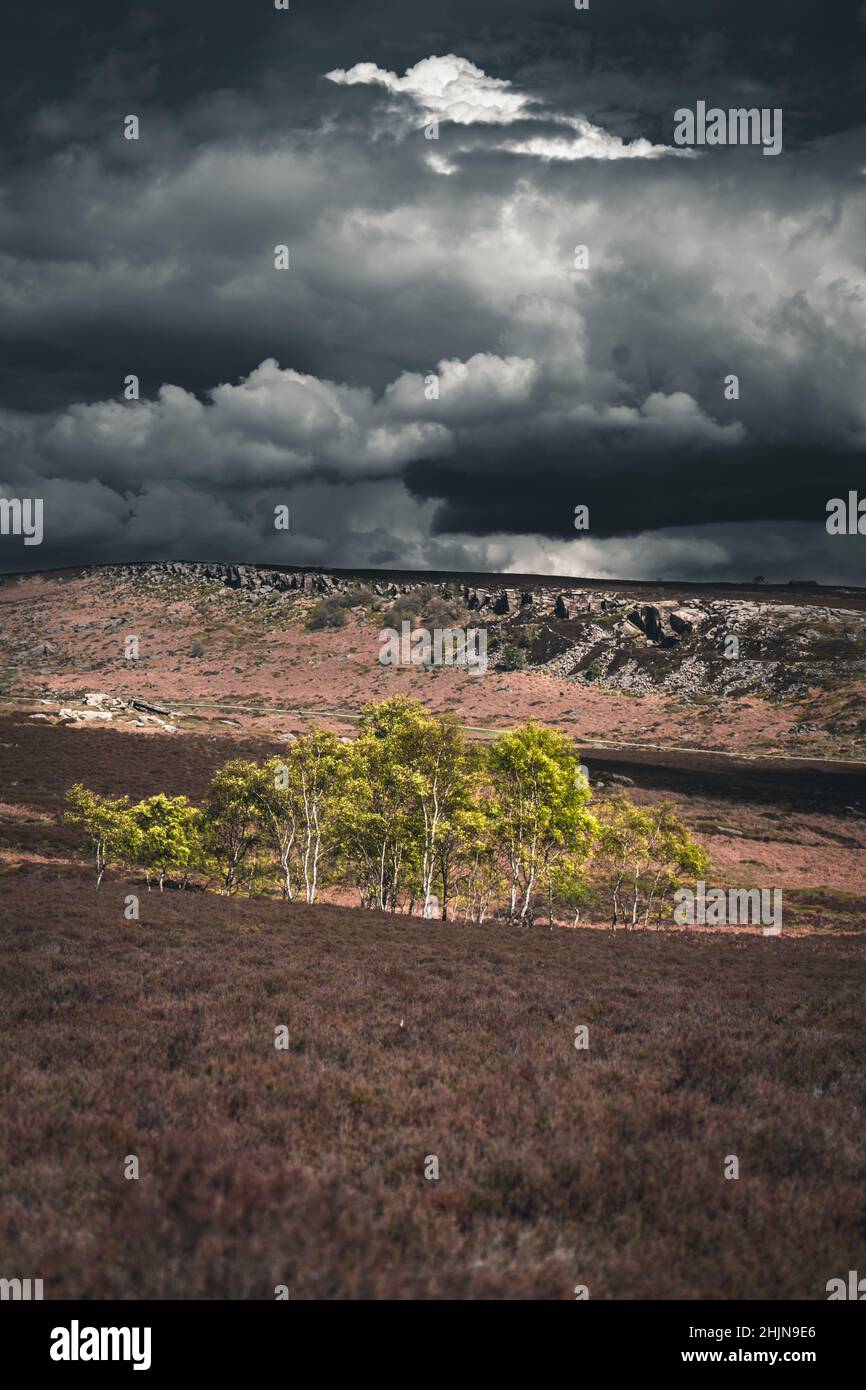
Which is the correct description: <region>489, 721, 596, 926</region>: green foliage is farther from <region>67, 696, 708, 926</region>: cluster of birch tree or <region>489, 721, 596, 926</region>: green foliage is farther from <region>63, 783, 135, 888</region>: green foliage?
<region>63, 783, 135, 888</region>: green foliage

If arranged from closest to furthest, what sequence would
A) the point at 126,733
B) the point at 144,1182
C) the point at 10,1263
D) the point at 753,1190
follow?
the point at 10,1263 < the point at 144,1182 < the point at 753,1190 < the point at 126,733

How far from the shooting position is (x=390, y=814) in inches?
1406

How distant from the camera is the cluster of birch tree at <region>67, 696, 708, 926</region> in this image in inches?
1375

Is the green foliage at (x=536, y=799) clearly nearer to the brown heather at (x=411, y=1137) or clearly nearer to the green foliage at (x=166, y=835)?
the green foliage at (x=166, y=835)

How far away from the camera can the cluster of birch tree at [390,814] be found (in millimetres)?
34938

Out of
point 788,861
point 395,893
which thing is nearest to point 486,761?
point 395,893

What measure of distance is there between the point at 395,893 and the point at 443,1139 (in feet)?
102

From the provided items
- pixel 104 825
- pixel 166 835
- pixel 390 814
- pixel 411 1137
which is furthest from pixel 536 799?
pixel 411 1137

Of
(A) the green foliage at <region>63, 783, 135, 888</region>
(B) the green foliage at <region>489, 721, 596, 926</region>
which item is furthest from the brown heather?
(A) the green foliage at <region>63, 783, 135, 888</region>

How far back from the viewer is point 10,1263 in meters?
4.57

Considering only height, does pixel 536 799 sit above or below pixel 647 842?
above

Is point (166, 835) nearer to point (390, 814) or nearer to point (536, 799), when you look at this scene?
point (390, 814)

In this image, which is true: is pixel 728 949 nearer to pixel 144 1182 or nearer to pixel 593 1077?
pixel 593 1077
